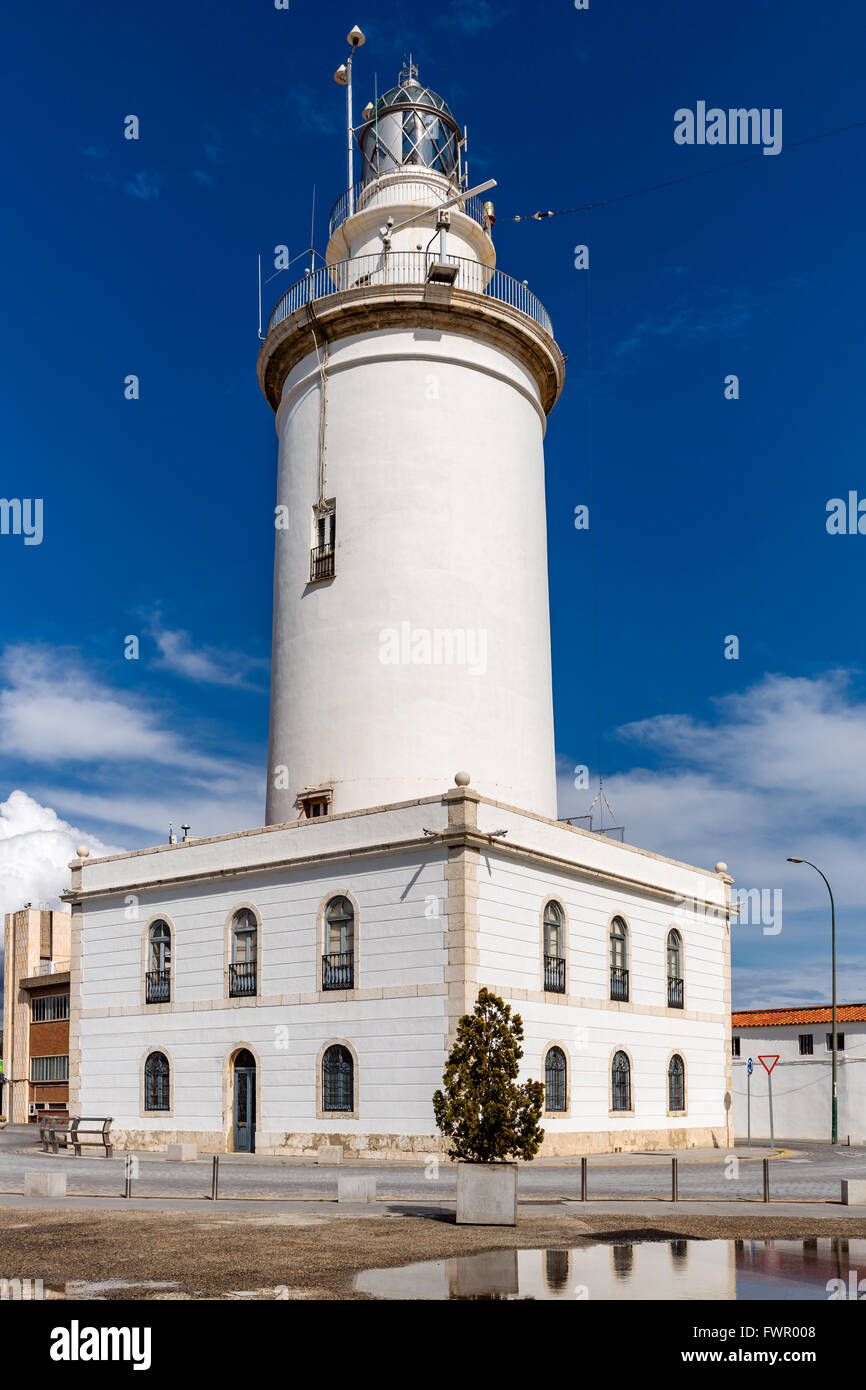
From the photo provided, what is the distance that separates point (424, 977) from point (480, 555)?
11374 mm

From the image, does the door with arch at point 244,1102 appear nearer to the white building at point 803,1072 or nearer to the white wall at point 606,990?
the white wall at point 606,990

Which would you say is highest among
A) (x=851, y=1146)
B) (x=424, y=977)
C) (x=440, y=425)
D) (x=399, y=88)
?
(x=399, y=88)

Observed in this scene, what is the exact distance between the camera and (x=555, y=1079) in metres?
30.7

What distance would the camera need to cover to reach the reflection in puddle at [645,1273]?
11023 mm

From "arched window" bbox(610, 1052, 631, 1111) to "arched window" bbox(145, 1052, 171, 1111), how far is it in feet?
35.6

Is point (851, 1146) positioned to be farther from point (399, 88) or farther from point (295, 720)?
→ point (399, 88)

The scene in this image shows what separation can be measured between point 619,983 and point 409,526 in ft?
41.3

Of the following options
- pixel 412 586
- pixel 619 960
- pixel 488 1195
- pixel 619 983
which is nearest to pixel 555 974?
pixel 619 983

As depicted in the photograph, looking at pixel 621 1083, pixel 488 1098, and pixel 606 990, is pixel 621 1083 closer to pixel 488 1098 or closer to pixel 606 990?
pixel 606 990

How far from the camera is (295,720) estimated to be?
34.7 meters

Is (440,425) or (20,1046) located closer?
(440,425)
